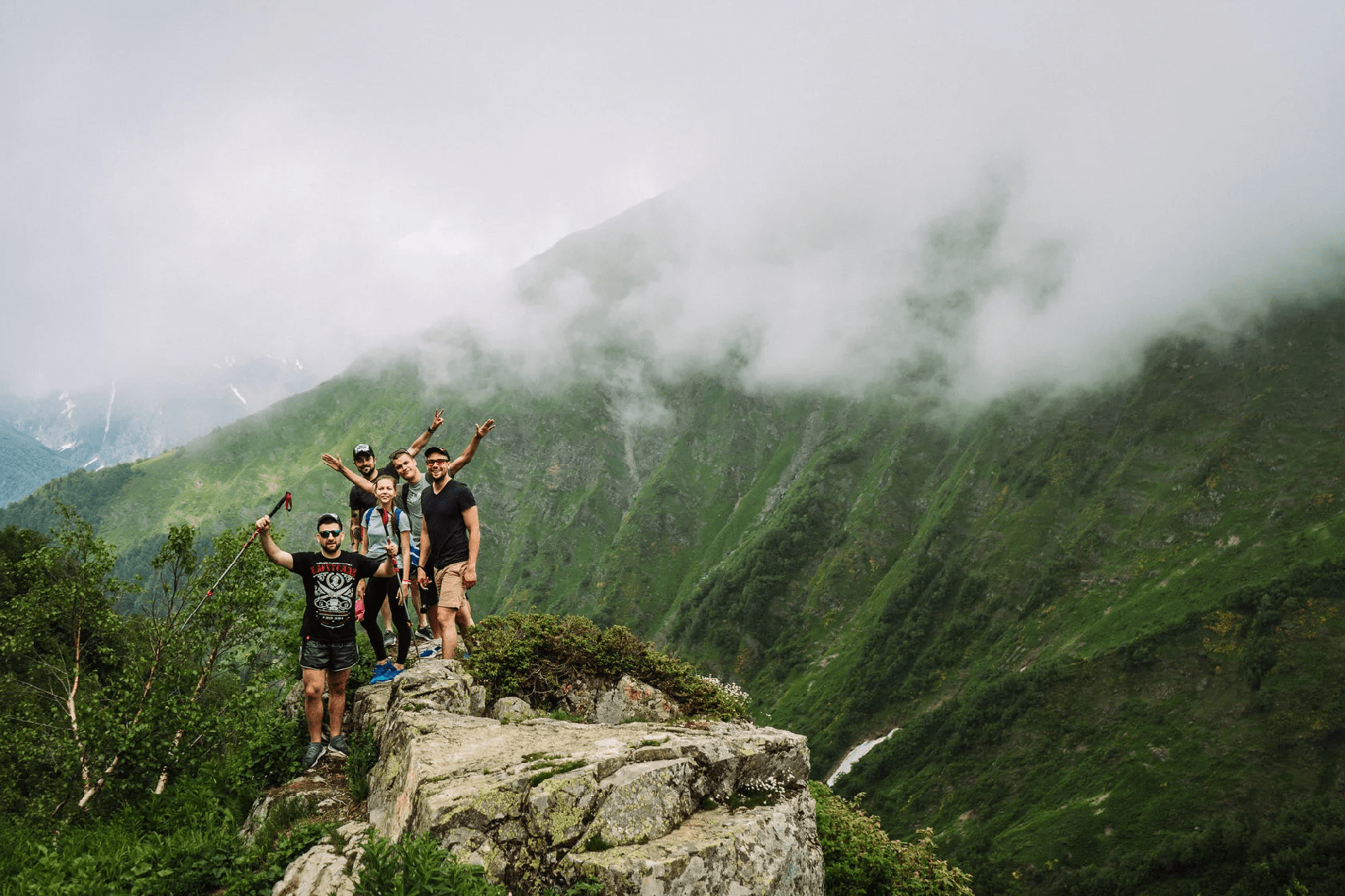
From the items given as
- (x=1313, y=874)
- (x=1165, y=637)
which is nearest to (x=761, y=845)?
(x=1313, y=874)

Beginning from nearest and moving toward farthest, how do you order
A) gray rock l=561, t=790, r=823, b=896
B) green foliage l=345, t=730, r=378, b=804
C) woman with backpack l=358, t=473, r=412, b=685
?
gray rock l=561, t=790, r=823, b=896, green foliage l=345, t=730, r=378, b=804, woman with backpack l=358, t=473, r=412, b=685

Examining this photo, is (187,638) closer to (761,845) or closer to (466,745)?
(466,745)

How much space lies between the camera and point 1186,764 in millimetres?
156750

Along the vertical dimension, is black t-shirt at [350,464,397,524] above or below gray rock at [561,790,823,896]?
above

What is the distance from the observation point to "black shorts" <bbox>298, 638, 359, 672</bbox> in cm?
1138

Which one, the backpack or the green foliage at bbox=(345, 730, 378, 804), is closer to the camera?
the green foliage at bbox=(345, 730, 378, 804)

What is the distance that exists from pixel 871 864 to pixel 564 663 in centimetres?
752

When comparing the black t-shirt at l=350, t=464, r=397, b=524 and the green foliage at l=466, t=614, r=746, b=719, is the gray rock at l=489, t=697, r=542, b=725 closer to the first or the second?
the green foliage at l=466, t=614, r=746, b=719

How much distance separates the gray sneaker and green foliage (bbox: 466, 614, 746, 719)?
3.31 metres

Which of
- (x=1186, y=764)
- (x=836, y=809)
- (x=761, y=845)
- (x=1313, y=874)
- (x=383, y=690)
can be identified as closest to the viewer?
(x=761, y=845)

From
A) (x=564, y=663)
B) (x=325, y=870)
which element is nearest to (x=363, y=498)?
(x=564, y=663)

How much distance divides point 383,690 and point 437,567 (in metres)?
2.51

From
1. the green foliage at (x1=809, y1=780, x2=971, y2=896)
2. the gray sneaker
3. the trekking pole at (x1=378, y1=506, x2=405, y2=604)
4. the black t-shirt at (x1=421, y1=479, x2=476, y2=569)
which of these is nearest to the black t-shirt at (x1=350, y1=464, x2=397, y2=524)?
the trekking pole at (x1=378, y1=506, x2=405, y2=604)

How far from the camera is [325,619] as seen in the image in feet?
37.4
